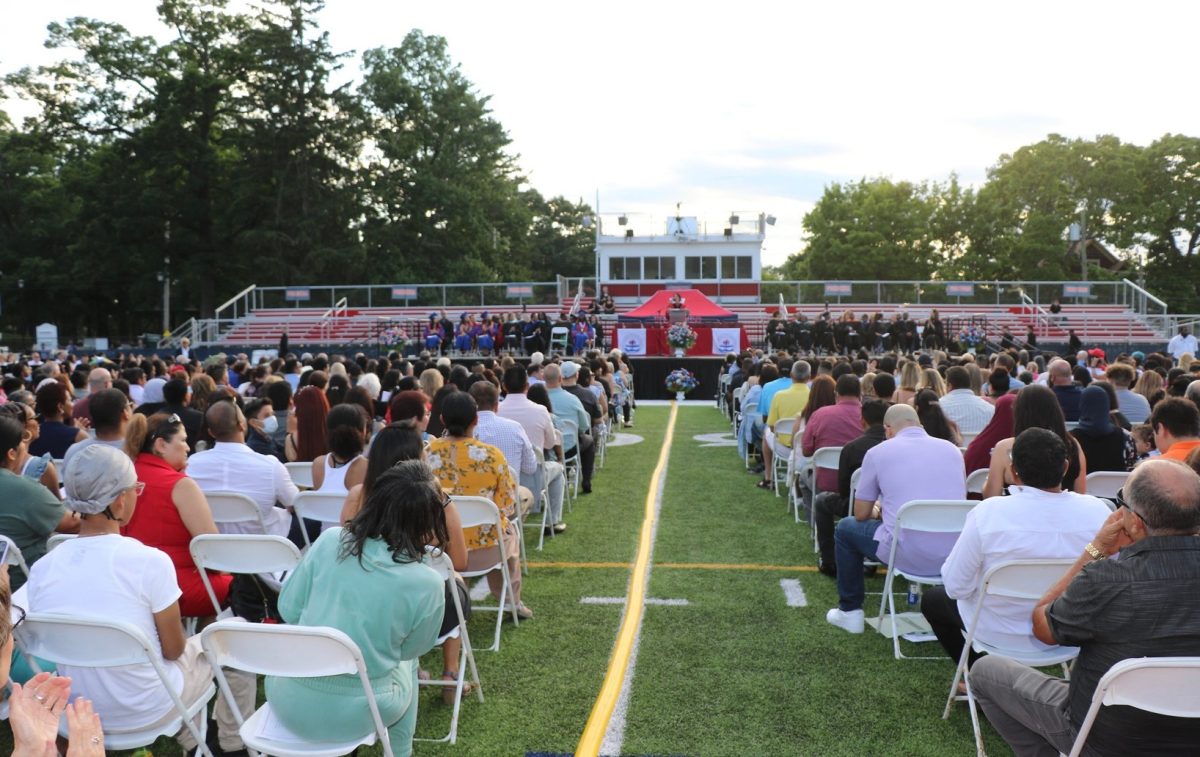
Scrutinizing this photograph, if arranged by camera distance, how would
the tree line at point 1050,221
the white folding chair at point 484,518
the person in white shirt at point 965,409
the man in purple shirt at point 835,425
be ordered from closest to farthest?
the white folding chair at point 484,518, the man in purple shirt at point 835,425, the person in white shirt at point 965,409, the tree line at point 1050,221

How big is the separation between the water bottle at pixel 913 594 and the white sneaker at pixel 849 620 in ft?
1.65

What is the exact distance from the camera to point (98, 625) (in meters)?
2.75

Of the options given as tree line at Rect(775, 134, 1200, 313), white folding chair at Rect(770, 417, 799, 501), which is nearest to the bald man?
white folding chair at Rect(770, 417, 799, 501)

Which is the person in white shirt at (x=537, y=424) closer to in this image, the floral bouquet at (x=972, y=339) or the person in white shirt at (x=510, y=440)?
the person in white shirt at (x=510, y=440)

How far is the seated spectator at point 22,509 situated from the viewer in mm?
4000

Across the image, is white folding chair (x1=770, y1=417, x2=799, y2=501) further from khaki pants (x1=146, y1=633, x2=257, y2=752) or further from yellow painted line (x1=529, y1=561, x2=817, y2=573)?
khaki pants (x1=146, y1=633, x2=257, y2=752)

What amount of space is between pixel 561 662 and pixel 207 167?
43.9 meters

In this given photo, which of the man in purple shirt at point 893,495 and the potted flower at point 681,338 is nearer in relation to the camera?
the man in purple shirt at point 893,495

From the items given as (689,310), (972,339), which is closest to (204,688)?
(689,310)

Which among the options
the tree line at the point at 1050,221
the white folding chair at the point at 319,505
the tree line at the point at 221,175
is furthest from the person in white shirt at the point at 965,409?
the tree line at the point at 1050,221

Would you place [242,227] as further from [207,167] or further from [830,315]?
[830,315]

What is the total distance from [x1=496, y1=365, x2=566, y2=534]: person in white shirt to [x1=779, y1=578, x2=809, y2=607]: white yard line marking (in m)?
2.06

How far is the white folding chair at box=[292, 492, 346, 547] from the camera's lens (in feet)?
15.5

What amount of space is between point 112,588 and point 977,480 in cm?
501
